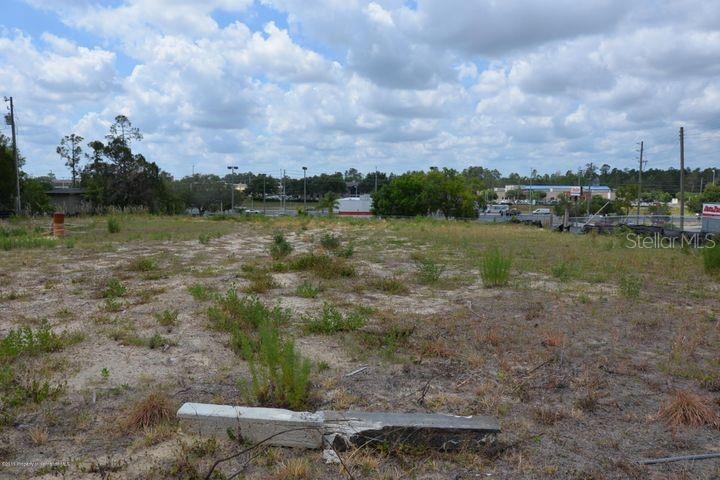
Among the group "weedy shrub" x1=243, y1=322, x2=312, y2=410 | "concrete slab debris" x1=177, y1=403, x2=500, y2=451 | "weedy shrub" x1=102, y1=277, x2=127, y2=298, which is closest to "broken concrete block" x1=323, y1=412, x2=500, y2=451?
"concrete slab debris" x1=177, y1=403, x2=500, y2=451

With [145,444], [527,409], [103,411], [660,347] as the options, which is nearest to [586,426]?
[527,409]

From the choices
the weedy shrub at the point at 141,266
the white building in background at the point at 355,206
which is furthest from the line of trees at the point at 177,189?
the weedy shrub at the point at 141,266

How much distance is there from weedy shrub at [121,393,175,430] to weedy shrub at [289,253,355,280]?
6436 mm

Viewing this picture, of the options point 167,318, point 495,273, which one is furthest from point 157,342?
point 495,273

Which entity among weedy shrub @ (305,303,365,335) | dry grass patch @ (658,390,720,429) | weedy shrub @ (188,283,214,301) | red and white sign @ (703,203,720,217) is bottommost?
dry grass patch @ (658,390,720,429)

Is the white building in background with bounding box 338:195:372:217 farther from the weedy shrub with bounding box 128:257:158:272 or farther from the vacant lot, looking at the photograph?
the vacant lot

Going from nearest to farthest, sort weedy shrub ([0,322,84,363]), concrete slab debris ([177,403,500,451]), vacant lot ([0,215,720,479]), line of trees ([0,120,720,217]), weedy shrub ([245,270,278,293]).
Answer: vacant lot ([0,215,720,479]), concrete slab debris ([177,403,500,451]), weedy shrub ([0,322,84,363]), weedy shrub ([245,270,278,293]), line of trees ([0,120,720,217])

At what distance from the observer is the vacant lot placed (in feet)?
11.6

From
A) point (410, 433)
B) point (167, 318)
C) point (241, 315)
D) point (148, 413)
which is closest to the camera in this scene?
point (410, 433)

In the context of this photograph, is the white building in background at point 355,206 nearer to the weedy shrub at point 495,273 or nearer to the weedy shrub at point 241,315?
the weedy shrub at point 495,273

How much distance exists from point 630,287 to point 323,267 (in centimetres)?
564

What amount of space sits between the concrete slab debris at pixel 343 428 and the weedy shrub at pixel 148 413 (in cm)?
28

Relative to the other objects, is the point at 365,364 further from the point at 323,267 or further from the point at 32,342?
the point at 323,267

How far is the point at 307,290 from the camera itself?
8820 mm
